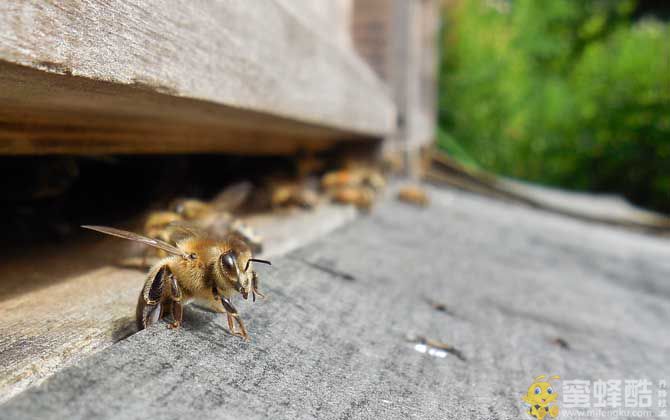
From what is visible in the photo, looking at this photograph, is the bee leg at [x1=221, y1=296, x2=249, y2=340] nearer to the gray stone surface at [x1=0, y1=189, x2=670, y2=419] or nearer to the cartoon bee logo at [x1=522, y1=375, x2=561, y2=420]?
the gray stone surface at [x1=0, y1=189, x2=670, y2=419]

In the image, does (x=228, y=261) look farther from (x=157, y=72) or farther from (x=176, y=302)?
(x=157, y=72)

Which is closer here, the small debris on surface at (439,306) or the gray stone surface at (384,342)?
the gray stone surface at (384,342)

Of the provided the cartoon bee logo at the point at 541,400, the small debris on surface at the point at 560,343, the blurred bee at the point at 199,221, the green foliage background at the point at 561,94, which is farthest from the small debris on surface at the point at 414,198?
the green foliage background at the point at 561,94

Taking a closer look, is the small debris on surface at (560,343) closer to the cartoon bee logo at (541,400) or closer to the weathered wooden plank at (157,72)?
the cartoon bee logo at (541,400)

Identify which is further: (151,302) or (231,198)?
(231,198)

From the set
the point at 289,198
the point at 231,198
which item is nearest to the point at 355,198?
the point at 289,198
